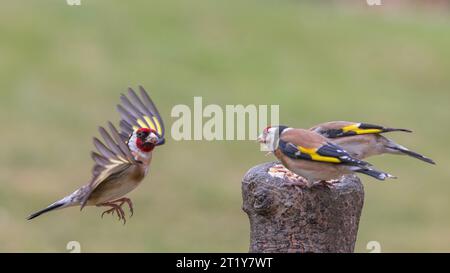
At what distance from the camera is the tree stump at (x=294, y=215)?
5969 mm

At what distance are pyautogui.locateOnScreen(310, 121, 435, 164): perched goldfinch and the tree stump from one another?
1292mm

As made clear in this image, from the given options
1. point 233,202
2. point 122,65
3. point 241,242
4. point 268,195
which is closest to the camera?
point 268,195

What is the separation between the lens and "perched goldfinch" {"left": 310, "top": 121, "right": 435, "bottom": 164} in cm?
739

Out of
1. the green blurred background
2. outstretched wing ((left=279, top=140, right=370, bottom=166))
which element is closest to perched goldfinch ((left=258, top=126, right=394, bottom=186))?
outstretched wing ((left=279, top=140, right=370, bottom=166))

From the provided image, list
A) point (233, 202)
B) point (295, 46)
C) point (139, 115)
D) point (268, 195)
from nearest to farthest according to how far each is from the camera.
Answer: point (139, 115) < point (268, 195) < point (233, 202) < point (295, 46)

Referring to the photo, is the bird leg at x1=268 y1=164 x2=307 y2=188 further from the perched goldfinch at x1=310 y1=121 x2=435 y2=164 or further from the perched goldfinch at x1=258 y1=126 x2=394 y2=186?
the perched goldfinch at x1=310 y1=121 x2=435 y2=164

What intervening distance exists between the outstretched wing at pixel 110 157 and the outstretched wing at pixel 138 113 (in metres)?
0.54

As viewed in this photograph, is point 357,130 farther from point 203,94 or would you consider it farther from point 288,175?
point 203,94

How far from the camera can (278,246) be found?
236 inches

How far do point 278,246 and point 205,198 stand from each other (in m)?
10.6

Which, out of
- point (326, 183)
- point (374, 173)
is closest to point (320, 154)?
point (326, 183)

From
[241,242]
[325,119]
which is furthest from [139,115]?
[325,119]

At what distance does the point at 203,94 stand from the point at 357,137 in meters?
12.6

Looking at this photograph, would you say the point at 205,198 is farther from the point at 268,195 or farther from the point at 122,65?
the point at 268,195
